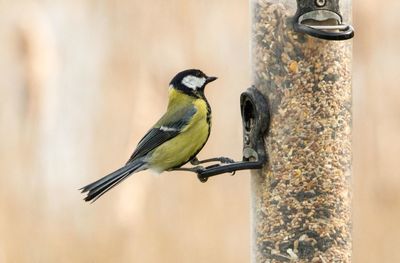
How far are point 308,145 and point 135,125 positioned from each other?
7.10ft

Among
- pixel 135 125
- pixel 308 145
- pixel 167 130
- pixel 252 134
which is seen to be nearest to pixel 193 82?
pixel 167 130

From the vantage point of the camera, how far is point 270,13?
4.11m

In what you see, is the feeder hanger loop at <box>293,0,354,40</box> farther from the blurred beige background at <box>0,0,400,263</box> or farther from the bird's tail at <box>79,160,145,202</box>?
the blurred beige background at <box>0,0,400,263</box>

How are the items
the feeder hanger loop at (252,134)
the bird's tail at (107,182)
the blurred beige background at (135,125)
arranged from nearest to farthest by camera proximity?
the feeder hanger loop at (252,134) < the bird's tail at (107,182) < the blurred beige background at (135,125)

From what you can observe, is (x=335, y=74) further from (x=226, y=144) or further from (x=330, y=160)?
(x=226, y=144)

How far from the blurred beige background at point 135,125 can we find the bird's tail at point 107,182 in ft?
4.75

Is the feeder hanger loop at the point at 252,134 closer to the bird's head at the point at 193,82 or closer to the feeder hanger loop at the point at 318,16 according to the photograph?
the feeder hanger loop at the point at 318,16

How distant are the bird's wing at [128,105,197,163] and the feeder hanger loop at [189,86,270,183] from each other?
15.4 inches

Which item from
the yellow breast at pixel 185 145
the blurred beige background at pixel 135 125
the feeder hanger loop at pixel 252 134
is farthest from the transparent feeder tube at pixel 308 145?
the blurred beige background at pixel 135 125

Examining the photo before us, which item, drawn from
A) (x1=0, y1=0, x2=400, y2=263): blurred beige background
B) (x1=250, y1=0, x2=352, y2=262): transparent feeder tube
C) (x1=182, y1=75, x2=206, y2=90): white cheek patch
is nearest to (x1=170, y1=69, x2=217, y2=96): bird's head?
(x1=182, y1=75, x2=206, y2=90): white cheek patch

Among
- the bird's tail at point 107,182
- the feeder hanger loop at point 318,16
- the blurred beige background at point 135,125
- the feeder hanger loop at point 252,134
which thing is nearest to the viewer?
the feeder hanger loop at point 318,16

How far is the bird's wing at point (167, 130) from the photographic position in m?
4.61

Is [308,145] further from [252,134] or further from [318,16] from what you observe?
[318,16]

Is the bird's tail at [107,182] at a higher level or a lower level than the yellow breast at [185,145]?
lower
